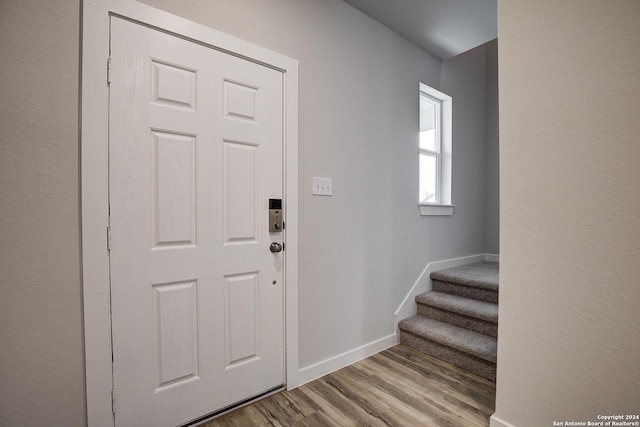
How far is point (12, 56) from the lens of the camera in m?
1.14

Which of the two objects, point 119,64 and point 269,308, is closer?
point 119,64

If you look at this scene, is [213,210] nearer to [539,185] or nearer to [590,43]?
[539,185]

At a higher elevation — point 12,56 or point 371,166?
point 12,56

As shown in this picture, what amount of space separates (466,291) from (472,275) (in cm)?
20

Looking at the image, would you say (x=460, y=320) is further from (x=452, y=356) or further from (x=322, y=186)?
(x=322, y=186)

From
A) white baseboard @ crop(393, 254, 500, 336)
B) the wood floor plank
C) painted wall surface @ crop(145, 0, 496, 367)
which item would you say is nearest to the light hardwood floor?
the wood floor plank

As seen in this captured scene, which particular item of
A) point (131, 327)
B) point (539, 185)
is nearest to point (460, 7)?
point (539, 185)

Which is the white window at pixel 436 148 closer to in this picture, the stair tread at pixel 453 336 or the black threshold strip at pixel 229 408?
the stair tread at pixel 453 336

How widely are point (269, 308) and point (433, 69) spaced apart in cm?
271

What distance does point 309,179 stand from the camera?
1950mm

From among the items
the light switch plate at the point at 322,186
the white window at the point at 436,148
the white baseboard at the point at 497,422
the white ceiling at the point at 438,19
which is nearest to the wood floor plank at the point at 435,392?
the white baseboard at the point at 497,422

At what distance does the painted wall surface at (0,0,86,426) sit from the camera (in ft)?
3.72

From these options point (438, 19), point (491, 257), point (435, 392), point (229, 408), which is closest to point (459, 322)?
point (435, 392)

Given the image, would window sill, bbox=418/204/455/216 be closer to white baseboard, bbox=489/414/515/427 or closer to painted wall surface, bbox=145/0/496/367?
painted wall surface, bbox=145/0/496/367
